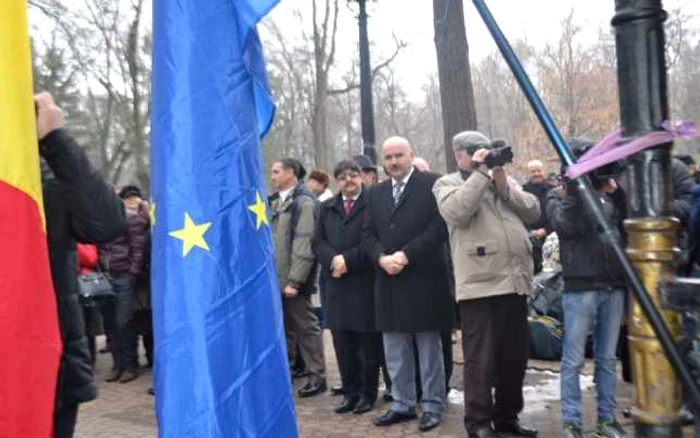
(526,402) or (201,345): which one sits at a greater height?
(201,345)

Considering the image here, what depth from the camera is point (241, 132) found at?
3080 mm

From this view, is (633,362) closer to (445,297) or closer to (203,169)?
(203,169)

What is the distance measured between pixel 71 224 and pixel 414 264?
3.03 meters

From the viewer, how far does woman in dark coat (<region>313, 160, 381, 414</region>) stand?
6145 millimetres

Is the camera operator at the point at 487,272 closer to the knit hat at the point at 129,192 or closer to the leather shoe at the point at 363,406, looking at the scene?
the leather shoe at the point at 363,406

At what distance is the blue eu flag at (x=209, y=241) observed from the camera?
9.40 ft

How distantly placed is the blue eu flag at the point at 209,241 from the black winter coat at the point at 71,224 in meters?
0.22

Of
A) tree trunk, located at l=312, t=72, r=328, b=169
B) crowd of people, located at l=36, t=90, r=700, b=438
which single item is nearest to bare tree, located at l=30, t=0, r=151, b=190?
tree trunk, located at l=312, t=72, r=328, b=169

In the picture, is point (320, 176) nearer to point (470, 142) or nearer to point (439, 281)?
point (439, 281)

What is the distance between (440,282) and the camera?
222 inches

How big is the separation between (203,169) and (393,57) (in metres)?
20.8

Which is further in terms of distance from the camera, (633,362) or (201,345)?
(201,345)

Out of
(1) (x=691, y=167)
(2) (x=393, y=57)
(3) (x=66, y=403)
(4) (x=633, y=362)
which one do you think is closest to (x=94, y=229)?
(3) (x=66, y=403)

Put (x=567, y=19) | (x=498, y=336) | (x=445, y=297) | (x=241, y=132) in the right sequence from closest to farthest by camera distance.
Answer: (x=241, y=132), (x=498, y=336), (x=445, y=297), (x=567, y=19)
